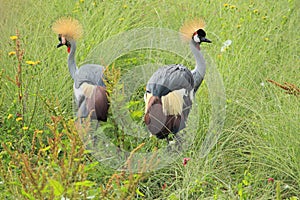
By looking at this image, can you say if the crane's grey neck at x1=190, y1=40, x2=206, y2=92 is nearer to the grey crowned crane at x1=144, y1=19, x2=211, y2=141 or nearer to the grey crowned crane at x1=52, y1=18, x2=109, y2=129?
the grey crowned crane at x1=144, y1=19, x2=211, y2=141

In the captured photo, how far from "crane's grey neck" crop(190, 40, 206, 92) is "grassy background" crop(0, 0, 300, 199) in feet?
0.36

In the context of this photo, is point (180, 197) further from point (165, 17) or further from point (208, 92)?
point (165, 17)

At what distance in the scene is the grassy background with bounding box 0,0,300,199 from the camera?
3.21 meters

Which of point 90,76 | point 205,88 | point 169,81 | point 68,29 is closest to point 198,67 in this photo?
point 205,88

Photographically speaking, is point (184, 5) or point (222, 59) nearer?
point (222, 59)

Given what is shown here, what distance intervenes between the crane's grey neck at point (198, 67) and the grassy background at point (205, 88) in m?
0.11

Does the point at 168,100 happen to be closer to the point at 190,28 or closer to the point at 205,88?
the point at 205,88

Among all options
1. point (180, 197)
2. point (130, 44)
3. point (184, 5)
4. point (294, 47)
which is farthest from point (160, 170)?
point (184, 5)

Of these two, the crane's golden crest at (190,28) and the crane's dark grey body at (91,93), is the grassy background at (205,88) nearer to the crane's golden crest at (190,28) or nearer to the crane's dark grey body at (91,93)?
the crane's dark grey body at (91,93)

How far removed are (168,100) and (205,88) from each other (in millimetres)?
663

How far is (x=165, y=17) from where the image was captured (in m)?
5.06

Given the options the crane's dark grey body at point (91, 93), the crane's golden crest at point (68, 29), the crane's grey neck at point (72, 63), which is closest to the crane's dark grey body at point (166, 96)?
the crane's dark grey body at point (91, 93)

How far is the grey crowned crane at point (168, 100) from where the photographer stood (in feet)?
11.4

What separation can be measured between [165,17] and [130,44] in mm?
623
